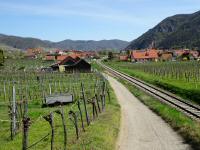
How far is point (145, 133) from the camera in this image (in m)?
26.8

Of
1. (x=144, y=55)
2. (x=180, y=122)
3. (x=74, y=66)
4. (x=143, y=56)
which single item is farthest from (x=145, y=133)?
(x=144, y=55)

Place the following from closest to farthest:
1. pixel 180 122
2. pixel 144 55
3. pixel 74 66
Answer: pixel 180 122
pixel 74 66
pixel 144 55

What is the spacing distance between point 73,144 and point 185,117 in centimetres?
1184

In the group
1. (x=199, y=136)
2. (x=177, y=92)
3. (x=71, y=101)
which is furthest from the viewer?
(x=177, y=92)

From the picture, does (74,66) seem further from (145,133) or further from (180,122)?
(145,133)

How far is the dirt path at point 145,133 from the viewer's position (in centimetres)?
2292

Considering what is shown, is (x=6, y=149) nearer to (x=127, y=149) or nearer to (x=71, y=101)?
(x=127, y=149)

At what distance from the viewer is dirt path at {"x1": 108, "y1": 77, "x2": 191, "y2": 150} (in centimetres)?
2292

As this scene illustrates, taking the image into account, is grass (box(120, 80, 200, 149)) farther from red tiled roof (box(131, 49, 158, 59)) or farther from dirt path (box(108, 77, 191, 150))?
red tiled roof (box(131, 49, 158, 59))

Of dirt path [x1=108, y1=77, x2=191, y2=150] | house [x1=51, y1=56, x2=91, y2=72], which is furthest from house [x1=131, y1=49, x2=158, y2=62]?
dirt path [x1=108, y1=77, x2=191, y2=150]

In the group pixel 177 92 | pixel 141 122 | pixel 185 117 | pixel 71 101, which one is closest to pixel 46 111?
pixel 71 101

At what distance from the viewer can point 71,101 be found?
136 ft

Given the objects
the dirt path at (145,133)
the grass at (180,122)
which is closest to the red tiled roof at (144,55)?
the grass at (180,122)

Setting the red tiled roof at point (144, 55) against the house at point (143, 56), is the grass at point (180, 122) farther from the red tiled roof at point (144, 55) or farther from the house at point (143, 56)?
the red tiled roof at point (144, 55)
